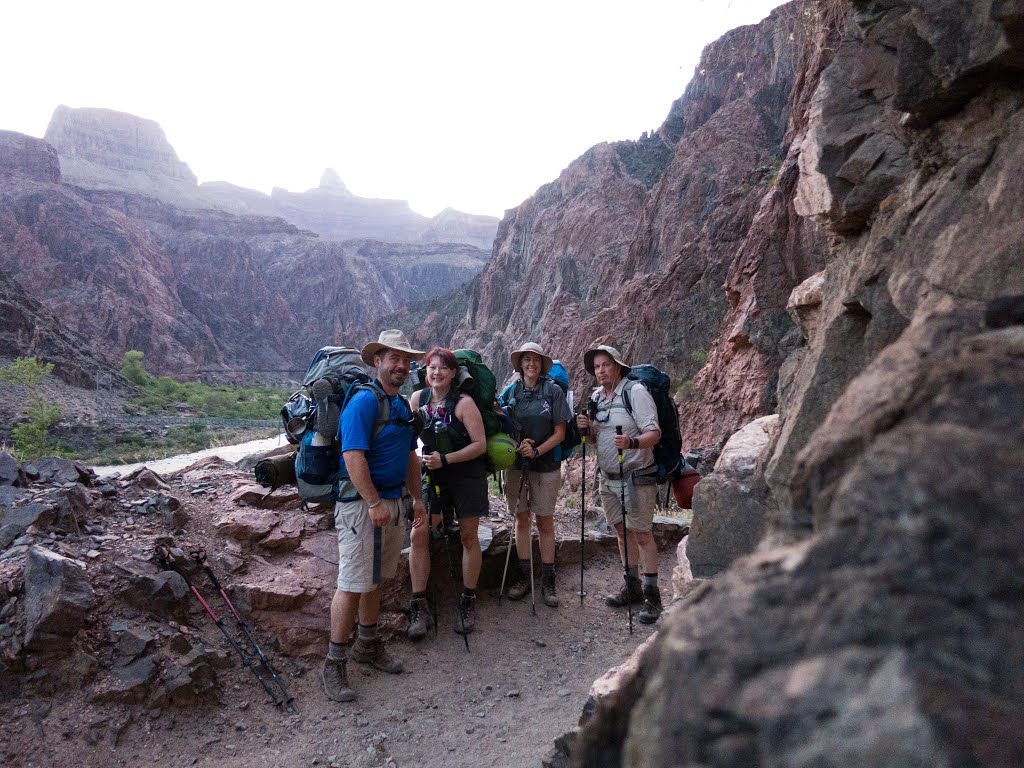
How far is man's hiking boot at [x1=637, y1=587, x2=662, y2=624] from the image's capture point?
4.58 metres

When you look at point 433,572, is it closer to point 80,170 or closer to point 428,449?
point 428,449

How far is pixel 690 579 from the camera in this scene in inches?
134

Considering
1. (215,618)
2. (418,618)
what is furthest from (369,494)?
(215,618)

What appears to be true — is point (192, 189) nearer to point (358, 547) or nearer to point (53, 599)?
point (53, 599)

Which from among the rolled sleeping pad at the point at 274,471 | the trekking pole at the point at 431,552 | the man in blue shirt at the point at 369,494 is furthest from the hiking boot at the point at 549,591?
the rolled sleeping pad at the point at 274,471

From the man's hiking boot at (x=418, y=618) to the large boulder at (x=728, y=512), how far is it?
2.05m

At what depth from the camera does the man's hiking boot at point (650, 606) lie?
15.0 feet

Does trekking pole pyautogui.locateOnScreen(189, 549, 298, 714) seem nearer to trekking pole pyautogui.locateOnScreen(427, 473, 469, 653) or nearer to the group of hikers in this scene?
the group of hikers

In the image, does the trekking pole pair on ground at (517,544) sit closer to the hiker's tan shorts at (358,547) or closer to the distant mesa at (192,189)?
the hiker's tan shorts at (358,547)

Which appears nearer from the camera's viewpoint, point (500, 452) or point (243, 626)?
point (243, 626)

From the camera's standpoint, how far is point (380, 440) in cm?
357

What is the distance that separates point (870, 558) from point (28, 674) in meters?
4.10

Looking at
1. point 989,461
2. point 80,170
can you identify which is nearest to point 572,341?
point 989,461

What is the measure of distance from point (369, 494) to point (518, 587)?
2.14 metres
